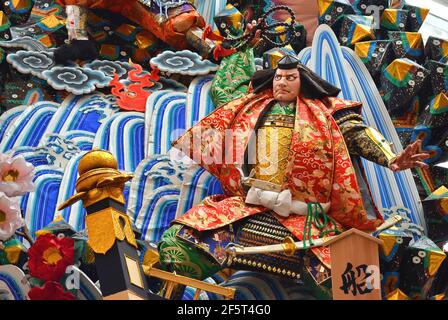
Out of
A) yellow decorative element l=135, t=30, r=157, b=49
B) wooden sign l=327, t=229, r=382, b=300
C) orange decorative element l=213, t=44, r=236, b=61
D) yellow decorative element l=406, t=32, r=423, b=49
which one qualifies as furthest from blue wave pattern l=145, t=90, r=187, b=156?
wooden sign l=327, t=229, r=382, b=300

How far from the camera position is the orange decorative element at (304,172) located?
368 centimetres

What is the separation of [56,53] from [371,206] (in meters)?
1.71

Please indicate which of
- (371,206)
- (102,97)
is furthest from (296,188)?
(102,97)

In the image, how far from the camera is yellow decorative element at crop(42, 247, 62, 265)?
3.47 m

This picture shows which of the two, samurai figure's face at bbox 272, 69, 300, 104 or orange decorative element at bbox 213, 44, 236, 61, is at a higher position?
samurai figure's face at bbox 272, 69, 300, 104

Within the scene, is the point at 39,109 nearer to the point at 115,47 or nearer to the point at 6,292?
the point at 115,47

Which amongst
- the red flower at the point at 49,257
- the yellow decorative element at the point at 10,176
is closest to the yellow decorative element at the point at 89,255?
the red flower at the point at 49,257

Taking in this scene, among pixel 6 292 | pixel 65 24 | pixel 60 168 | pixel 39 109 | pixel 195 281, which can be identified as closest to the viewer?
pixel 195 281

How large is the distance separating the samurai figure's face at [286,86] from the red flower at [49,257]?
3.23 ft

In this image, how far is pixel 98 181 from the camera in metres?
3.01

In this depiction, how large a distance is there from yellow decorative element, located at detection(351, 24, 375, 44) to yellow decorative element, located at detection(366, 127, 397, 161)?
1.13m

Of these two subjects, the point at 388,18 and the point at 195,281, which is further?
the point at 388,18

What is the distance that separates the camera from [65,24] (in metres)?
4.93

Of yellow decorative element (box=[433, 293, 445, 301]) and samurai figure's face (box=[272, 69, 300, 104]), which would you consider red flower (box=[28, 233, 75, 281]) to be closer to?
samurai figure's face (box=[272, 69, 300, 104])
